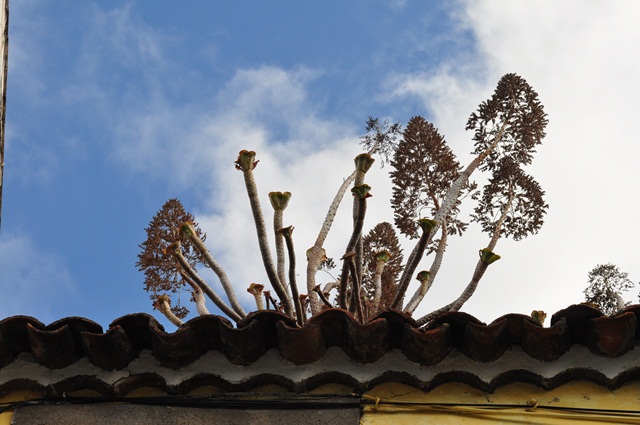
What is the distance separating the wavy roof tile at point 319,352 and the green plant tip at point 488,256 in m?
1.53

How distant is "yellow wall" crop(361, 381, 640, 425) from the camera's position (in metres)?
4.38

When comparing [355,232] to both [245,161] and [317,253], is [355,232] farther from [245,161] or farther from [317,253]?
[317,253]

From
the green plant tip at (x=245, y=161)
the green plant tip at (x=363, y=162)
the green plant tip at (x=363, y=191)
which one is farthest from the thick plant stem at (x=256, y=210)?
the green plant tip at (x=363, y=191)

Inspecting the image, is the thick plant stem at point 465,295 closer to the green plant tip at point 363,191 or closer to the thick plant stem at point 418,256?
the thick plant stem at point 418,256

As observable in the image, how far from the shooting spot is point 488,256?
6035 millimetres

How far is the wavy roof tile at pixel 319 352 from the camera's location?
440 centimetres

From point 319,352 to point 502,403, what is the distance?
3.14 feet

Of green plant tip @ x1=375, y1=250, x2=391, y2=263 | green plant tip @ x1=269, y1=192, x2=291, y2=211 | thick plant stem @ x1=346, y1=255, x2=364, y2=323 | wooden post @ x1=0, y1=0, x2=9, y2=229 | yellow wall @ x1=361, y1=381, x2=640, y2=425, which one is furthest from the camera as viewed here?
green plant tip @ x1=375, y1=250, x2=391, y2=263

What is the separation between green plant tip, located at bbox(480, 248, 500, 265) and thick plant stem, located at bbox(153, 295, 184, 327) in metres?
2.65

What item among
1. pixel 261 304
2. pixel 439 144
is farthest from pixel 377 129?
pixel 261 304

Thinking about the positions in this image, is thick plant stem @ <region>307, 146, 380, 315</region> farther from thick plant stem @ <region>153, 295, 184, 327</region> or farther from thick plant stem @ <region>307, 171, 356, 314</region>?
thick plant stem @ <region>153, 295, 184, 327</region>

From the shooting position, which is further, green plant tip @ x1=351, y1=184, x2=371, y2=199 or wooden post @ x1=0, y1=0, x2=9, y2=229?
wooden post @ x1=0, y1=0, x2=9, y2=229

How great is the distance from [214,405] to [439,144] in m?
4.62

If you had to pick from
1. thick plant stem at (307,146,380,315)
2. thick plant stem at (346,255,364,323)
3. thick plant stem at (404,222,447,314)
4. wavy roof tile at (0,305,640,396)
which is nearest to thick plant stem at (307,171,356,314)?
thick plant stem at (307,146,380,315)
